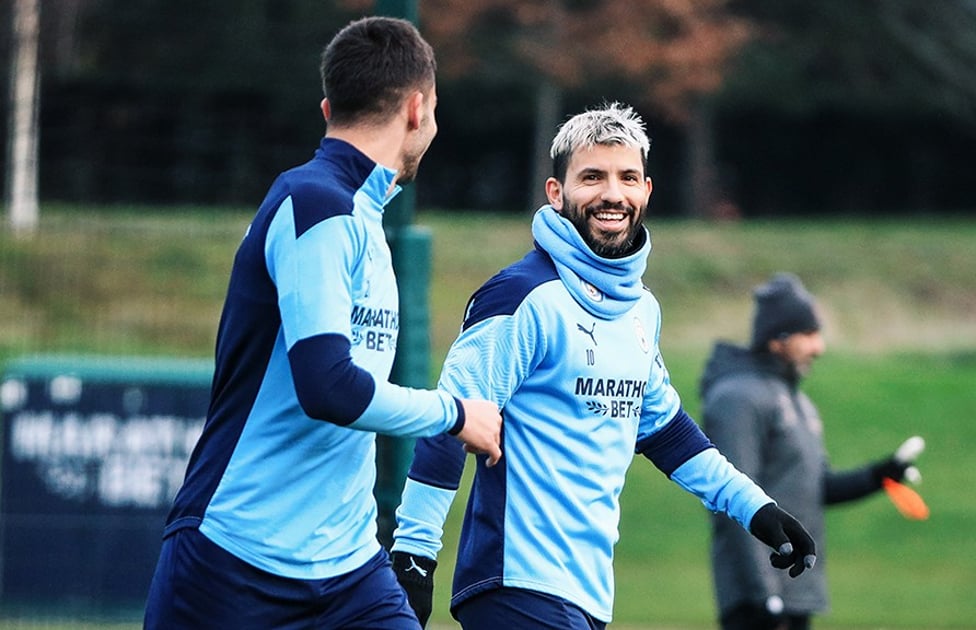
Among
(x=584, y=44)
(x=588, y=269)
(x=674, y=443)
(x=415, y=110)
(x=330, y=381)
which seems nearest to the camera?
(x=330, y=381)

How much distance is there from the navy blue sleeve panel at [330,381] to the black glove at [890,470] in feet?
12.0

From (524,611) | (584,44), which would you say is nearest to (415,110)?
(524,611)

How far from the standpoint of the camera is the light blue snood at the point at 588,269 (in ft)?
14.9

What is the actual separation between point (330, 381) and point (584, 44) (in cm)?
2669

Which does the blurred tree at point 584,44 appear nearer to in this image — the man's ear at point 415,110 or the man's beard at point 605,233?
the man's beard at point 605,233

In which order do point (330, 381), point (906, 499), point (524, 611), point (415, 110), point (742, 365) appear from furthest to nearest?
1. point (742, 365)
2. point (906, 499)
3. point (524, 611)
4. point (415, 110)
5. point (330, 381)

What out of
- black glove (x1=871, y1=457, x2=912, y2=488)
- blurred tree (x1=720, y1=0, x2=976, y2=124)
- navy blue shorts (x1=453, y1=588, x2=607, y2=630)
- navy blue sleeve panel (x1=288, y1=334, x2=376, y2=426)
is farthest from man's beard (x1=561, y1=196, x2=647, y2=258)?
blurred tree (x1=720, y1=0, x2=976, y2=124)

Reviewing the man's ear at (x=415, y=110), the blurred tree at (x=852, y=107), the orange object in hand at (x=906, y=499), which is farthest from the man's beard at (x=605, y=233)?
the blurred tree at (x=852, y=107)

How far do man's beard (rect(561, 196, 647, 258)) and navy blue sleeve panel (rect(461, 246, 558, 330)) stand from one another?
116 millimetres

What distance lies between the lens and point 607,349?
14.9ft

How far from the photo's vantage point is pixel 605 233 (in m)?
4.59

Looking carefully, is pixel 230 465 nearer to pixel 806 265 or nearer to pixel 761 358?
pixel 761 358

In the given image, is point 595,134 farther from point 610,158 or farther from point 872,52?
point 872,52

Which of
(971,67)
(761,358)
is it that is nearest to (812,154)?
(971,67)
